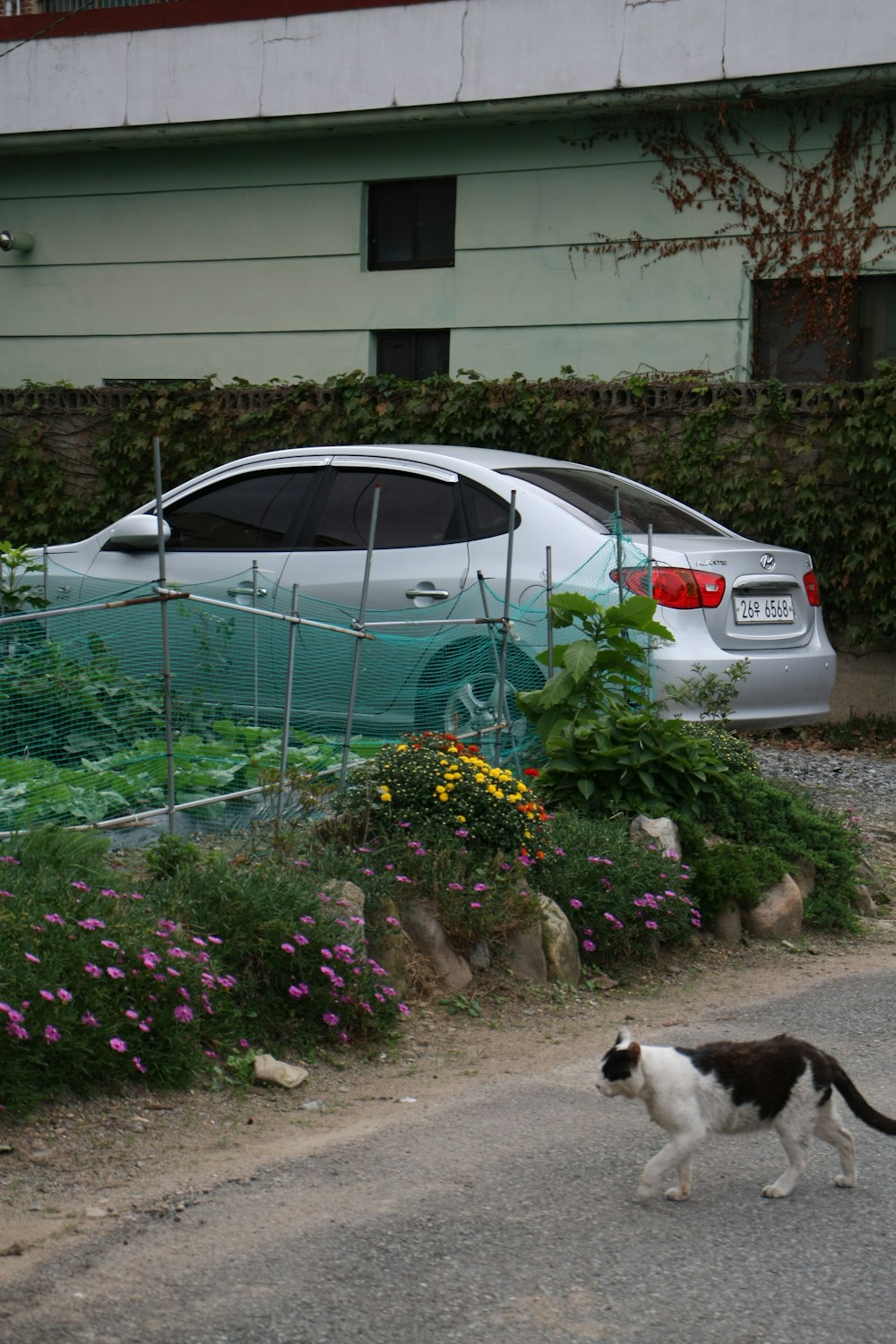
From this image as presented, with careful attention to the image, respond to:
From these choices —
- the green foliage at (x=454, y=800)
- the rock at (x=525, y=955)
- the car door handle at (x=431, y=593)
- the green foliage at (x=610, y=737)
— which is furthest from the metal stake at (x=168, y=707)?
the car door handle at (x=431, y=593)

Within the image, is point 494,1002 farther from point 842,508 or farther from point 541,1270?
point 842,508

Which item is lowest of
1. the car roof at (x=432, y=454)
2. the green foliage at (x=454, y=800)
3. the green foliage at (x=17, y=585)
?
the green foliage at (x=454, y=800)

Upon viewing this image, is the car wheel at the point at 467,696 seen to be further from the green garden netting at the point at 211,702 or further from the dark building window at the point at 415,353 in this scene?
the dark building window at the point at 415,353

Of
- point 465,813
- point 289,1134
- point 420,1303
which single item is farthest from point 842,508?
point 420,1303

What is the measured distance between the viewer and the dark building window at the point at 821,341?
13.1 m

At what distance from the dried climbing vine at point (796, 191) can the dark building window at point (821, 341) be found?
17 millimetres

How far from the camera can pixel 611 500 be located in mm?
8516

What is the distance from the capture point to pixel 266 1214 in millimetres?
3688

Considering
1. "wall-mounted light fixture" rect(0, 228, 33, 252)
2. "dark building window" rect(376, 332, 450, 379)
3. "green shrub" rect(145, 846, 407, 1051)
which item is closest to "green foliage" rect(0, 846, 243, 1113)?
"green shrub" rect(145, 846, 407, 1051)

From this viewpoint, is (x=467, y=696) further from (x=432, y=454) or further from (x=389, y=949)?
(x=389, y=949)

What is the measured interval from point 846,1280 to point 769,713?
4.74m

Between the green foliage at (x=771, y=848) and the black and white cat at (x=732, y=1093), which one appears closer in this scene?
the black and white cat at (x=732, y=1093)

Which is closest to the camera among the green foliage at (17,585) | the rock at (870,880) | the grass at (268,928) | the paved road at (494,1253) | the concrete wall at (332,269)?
the paved road at (494,1253)

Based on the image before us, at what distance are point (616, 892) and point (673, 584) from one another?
2.02 metres
